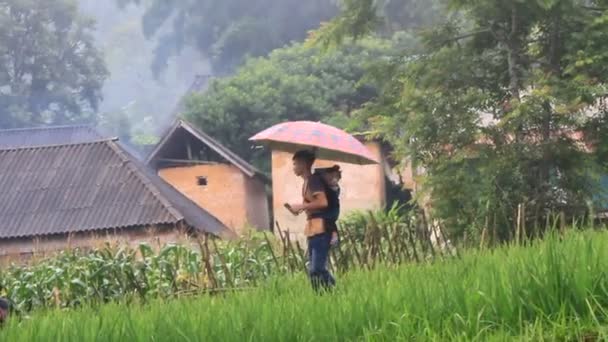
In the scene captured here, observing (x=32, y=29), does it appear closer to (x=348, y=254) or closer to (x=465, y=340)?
(x=348, y=254)

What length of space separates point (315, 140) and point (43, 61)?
46.0 meters

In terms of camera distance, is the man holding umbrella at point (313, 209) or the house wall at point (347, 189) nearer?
the man holding umbrella at point (313, 209)

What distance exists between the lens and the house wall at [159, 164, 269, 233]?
1310 inches

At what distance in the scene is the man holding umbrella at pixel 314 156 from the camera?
8.73m

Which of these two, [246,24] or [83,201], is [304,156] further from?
[246,24]

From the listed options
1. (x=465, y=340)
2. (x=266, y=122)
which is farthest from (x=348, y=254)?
(x=266, y=122)

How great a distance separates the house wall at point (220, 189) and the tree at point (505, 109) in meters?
18.7

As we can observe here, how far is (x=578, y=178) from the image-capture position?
13.5 m

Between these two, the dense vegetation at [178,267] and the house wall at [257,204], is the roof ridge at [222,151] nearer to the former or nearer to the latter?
the house wall at [257,204]

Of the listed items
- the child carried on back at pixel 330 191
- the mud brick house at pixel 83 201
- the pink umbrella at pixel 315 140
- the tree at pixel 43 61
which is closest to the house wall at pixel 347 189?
the mud brick house at pixel 83 201

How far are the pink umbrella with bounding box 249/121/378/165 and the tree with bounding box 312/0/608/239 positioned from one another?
3316mm

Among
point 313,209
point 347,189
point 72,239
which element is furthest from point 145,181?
point 313,209

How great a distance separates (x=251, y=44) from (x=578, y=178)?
37.1 metres

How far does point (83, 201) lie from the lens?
94.1 ft
